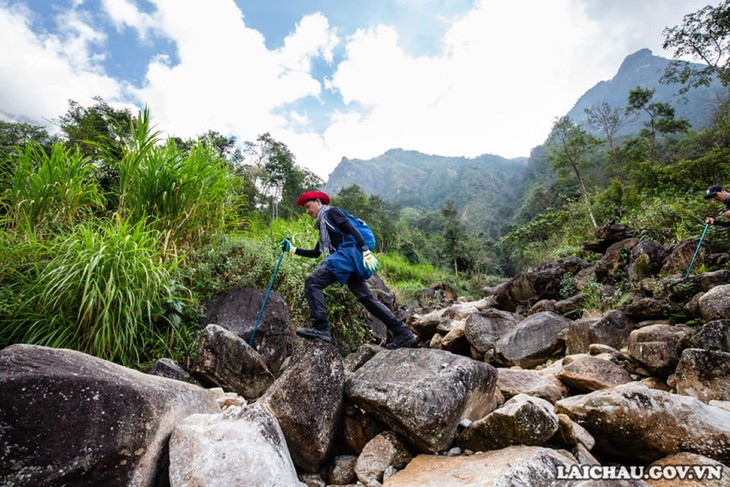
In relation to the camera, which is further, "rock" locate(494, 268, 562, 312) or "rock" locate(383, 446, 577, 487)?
"rock" locate(494, 268, 562, 312)

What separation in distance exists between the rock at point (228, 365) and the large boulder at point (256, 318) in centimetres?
36

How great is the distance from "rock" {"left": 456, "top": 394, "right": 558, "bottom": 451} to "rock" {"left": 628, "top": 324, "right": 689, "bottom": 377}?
1750mm

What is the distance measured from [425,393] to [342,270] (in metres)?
1.29

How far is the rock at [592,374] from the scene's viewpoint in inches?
110

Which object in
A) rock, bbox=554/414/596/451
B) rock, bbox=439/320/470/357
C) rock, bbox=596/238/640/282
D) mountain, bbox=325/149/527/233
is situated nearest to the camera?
rock, bbox=554/414/596/451

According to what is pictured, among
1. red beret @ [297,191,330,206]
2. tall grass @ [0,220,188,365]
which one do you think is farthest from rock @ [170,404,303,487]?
red beret @ [297,191,330,206]

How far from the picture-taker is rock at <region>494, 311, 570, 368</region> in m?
4.27

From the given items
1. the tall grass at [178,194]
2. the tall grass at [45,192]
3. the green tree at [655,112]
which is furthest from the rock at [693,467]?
the green tree at [655,112]

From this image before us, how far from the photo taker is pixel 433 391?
2.09 m

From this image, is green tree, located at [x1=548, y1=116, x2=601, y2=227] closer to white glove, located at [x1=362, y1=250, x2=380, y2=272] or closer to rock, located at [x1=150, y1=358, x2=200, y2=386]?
white glove, located at [x1=362, y1=250, x2=380, y2=272]

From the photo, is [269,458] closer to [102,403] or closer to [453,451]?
[102,403]

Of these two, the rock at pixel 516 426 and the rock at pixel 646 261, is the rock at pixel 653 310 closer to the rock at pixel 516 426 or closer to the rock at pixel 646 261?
the rock at pixel 646 261

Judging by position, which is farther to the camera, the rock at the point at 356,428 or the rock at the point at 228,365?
the rock at the point at 228,365

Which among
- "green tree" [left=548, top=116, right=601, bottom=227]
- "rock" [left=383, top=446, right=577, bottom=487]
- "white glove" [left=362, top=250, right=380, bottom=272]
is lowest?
"rock" [left=383, top=446, right=577, bottom=487]
